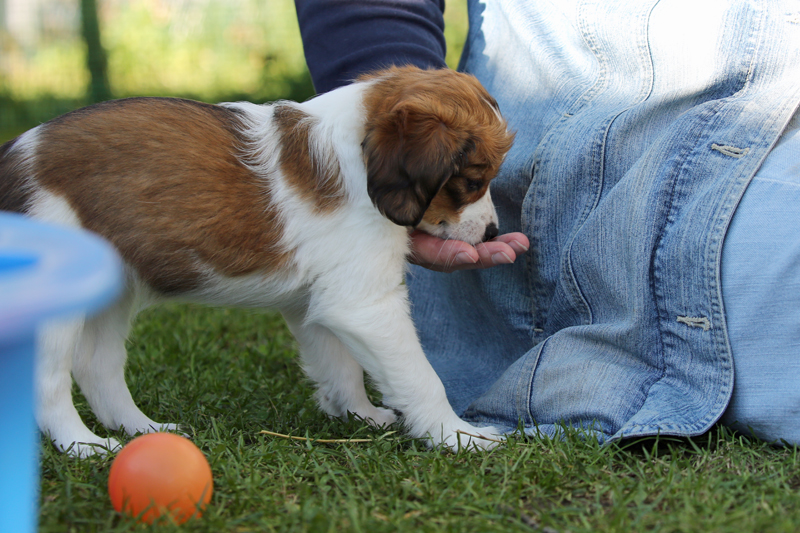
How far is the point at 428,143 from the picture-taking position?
248cm

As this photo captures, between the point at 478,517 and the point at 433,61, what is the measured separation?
2.36 m

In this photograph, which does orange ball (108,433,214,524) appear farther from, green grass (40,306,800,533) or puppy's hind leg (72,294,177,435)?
puppy's hind leg (72,294,177,435)

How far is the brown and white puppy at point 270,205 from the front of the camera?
247cm

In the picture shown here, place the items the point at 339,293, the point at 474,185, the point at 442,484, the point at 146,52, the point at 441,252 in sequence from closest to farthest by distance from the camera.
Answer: the point at 442,484
the point at 339,293
the point at 474,185
the point at 441,252
the point at 146,52

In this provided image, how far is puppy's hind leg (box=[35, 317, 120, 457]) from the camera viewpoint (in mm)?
2445

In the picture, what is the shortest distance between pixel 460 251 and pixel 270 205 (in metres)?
0.74

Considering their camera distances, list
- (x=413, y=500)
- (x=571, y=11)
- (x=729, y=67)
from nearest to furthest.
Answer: (x=413, y=500), (x=729, y=67), (x=571, y=11)

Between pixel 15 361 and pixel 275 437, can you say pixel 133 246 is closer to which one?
pixel 275 437

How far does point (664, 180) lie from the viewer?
267cm

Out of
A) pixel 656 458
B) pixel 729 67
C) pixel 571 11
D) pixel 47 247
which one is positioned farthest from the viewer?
pixel 571 11

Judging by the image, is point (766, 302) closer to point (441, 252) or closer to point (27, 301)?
point (441, 252)

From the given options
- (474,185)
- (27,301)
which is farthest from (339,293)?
(27,301)

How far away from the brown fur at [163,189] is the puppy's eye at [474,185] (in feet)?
2.39

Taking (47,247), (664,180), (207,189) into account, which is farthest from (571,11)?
(47,247)
